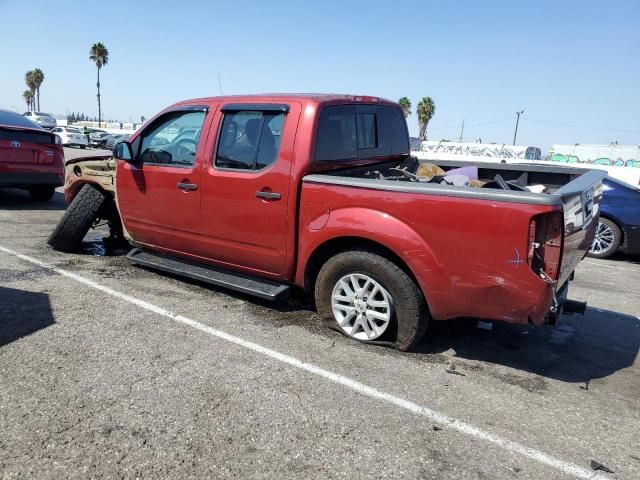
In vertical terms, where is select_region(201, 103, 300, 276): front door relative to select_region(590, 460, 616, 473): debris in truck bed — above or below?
above

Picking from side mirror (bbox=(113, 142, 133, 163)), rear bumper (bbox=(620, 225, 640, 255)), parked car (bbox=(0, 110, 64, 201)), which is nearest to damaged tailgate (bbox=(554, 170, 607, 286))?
side mirror (bbox=(113, 142, 133, 163))

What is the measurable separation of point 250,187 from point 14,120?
687 cm

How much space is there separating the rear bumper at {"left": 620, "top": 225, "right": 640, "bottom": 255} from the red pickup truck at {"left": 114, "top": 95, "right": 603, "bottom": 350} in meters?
3.20

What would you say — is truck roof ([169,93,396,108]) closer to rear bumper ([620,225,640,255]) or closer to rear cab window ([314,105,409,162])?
rear cab window ([314,105,409,162])

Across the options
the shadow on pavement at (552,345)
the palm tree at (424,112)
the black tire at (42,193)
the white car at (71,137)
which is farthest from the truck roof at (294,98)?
the palm tree at (424,112)

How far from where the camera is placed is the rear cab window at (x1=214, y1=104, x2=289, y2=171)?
4152 millimetres

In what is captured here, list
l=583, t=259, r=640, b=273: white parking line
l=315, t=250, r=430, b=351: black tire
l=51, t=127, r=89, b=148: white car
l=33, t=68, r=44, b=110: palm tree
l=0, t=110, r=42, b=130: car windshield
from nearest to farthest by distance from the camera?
1. l=315, t=250, r=430, b=351: black tire
2. l=583, t=259, r=640, b=273: white parking line
3. l=0, t=110, r=42, b=130: car windshield
4. l=51, t=127, r=89, b=148: white car
5. l=33, t=68, r=44, b=110: palm tree

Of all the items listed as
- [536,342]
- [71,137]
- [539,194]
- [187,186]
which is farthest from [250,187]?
[71,137]

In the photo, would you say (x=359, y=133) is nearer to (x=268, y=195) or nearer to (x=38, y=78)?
(x=268, y=195)

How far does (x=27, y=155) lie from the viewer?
334 inches

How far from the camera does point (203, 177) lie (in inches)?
179

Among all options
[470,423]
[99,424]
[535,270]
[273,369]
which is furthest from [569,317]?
[99,424]

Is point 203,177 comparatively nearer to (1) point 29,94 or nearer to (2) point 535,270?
(2) point 535,270

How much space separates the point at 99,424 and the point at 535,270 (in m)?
2.66
